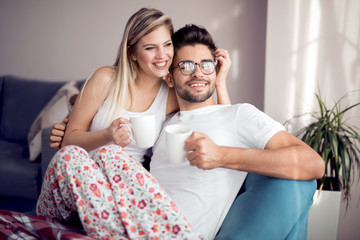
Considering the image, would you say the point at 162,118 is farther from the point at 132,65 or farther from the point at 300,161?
the point at 300,161

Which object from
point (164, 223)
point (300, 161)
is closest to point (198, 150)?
point (164, 223)

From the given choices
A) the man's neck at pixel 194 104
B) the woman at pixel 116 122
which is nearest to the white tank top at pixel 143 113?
the woman at pixel 116 122

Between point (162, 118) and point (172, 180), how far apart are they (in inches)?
18.3

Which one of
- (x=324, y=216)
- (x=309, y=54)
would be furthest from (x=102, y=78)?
(x=324, y=216)

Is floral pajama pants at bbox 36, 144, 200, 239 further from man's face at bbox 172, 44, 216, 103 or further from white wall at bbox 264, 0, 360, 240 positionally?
white wall at bbox 264, 0, 360, 240

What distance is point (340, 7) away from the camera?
6.84 feet

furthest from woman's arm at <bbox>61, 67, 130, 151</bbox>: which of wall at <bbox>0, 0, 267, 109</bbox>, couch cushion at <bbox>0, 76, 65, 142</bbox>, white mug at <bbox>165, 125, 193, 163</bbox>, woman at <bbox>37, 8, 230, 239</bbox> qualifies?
couch cushion at <bbox>0, 76, 65, 142</bbox>

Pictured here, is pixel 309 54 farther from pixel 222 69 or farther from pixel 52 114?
pixel 52 114

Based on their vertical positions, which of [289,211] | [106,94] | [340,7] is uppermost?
[340,7]

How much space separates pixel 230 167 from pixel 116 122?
528mm

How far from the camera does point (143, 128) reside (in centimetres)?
124

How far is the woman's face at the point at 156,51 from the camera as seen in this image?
1582mm

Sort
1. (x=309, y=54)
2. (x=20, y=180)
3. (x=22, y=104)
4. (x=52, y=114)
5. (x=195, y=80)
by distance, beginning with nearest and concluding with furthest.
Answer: (x=195, y=80)
(x=309, y=54)
(x=20, y=180)
(x=52, y=114)
(x=22, y=104)

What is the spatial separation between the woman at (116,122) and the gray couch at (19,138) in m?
0.98
